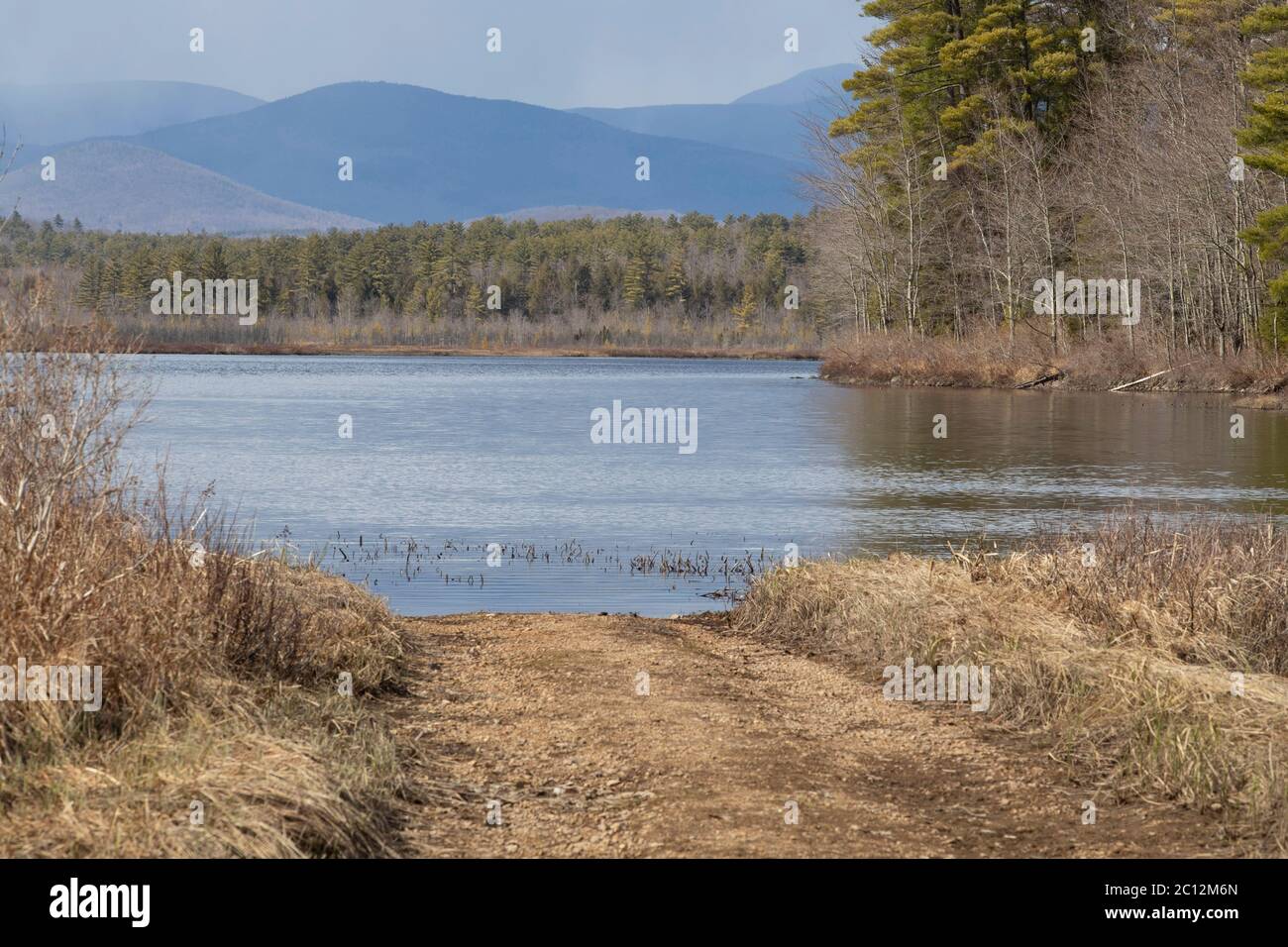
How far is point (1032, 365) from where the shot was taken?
55906 mm

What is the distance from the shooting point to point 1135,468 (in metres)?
27.3

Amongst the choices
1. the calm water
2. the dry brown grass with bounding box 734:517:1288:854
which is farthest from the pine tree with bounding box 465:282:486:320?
the dry brown grass with bounding box 734:517:1288:854

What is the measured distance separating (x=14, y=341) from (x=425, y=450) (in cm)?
2317

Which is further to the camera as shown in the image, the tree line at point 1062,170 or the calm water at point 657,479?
the tree line at point 1062,170

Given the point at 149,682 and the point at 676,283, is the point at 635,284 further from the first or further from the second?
the point at 149,682

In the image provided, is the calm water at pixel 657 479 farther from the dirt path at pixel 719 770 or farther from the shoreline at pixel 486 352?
the shoreline at pixel 486 352

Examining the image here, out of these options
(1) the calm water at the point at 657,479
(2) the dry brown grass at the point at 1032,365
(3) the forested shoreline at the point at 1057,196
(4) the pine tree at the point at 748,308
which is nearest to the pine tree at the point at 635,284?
(4) the pine tree at the point at 748,308

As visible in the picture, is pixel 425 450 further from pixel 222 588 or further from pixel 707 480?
pixel 222 588

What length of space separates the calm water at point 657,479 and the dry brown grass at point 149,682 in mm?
2881

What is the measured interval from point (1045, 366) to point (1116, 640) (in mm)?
48008

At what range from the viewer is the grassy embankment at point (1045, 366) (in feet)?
150

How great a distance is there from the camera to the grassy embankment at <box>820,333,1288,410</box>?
150 feet
